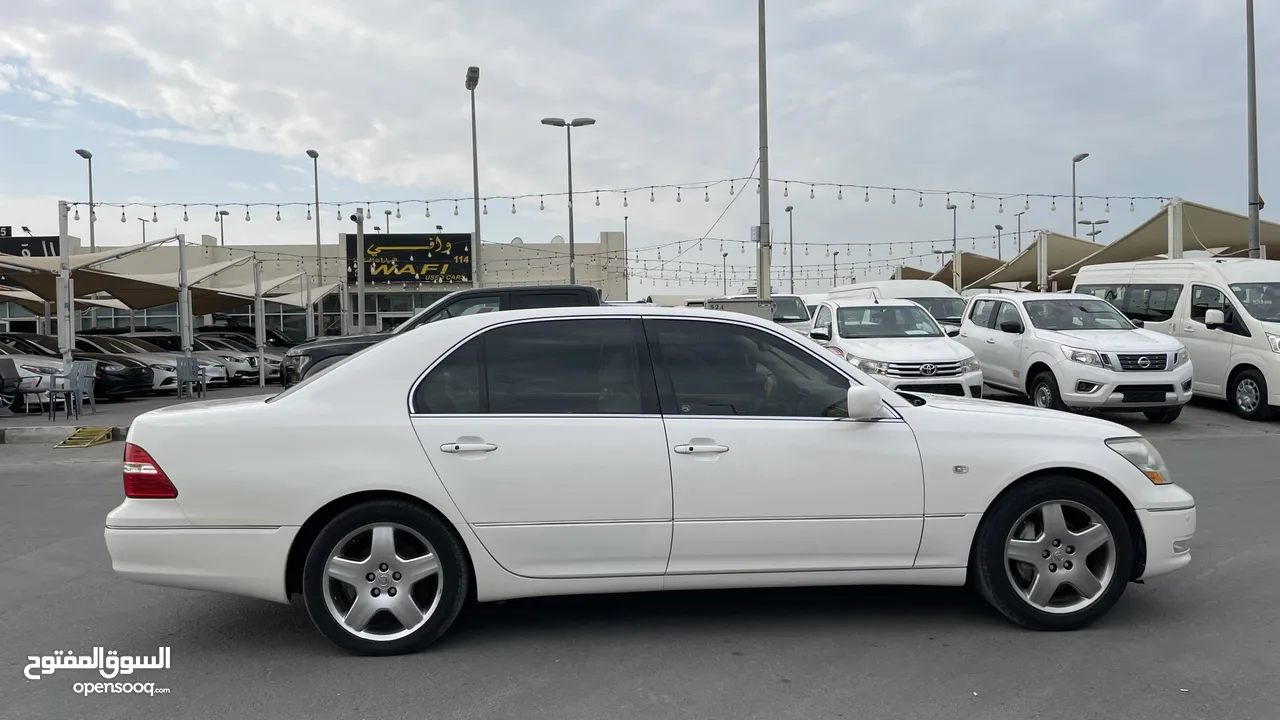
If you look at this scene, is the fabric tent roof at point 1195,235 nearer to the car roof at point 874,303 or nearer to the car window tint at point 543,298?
the car roof at point 874,303

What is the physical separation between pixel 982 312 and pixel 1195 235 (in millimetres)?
11949

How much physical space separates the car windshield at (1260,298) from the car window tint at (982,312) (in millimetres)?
3209

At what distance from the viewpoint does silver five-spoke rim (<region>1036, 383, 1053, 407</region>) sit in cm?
1257

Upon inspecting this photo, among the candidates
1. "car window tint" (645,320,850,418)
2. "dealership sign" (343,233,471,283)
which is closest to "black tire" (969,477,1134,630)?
"car window tint" (645,320,850,418)

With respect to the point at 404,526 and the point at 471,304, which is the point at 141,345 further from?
the point at 404,526

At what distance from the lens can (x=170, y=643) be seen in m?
4.50

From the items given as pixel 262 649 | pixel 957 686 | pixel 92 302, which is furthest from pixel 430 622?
pixel 92 302

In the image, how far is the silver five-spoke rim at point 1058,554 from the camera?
14.3 feet

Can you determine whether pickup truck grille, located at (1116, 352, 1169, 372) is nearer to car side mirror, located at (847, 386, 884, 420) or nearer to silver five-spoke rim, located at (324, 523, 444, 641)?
car side mirror, located at (847, 386, 884, 420)

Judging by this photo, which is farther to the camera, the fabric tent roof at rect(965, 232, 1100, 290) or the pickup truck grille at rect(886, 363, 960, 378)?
the fabric tent roof at rect(965, 232, 1100, 290)

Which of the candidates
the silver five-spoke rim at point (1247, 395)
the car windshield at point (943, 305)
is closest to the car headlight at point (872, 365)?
the silver five-spoke rim at point (1247, 395)

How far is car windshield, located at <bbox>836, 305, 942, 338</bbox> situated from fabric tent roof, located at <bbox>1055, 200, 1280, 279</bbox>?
469 inches

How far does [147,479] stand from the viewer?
4086 mm

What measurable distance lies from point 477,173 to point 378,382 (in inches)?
927
